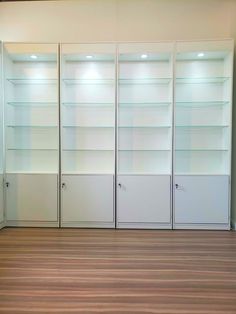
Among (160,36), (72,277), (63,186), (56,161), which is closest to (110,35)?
(160,36)

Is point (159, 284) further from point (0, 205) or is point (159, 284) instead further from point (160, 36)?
point (160, 36)

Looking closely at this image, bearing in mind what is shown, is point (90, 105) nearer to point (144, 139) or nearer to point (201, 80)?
point (144, 139)

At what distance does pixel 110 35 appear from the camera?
4.64 metres

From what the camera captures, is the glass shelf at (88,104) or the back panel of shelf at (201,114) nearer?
the back panel of shelf at (201,114)

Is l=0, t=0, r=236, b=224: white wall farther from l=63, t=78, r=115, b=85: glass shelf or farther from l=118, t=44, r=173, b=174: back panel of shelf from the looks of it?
l=63, t=78, r=115, b=85: glass shelf

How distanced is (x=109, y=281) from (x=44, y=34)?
3769 millimetres

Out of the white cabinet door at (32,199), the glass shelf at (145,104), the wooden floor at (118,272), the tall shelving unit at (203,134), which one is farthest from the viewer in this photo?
the glass shelf at (145,104)

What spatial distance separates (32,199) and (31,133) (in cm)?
102

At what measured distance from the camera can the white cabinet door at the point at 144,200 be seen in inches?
172

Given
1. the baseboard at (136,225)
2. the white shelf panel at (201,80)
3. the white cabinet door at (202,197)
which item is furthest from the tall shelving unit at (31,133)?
the white shelf panel at (201,80)

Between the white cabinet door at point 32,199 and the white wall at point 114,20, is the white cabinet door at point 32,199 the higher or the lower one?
the lower one

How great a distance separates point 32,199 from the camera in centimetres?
448

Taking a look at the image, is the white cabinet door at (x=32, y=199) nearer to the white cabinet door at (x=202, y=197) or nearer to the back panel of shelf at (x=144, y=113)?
the back panel of shelf at (x=144, y=113)

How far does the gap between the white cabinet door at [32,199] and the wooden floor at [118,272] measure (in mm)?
312
